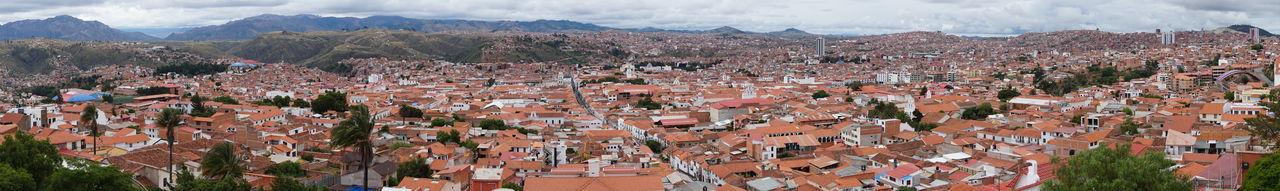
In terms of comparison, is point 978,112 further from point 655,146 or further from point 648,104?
point 648,104

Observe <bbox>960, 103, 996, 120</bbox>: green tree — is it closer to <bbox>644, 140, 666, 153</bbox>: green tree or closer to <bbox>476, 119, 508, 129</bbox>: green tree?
<bbox>644, 140, 666, 153</bbox>: green tree

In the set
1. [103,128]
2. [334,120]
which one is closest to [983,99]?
[334,120]

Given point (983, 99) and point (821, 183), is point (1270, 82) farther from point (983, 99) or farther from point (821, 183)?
point (821, 183)

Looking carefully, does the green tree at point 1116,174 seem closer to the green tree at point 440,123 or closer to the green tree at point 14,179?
the green tree at point 14,179

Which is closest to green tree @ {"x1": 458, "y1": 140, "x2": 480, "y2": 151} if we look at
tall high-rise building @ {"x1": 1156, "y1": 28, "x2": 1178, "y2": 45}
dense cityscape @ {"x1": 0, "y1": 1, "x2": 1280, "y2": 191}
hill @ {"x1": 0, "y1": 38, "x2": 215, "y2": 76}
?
dense cityscape @ {"x1": 0, "y1": 1, "x2": 1280, "y2": 191}

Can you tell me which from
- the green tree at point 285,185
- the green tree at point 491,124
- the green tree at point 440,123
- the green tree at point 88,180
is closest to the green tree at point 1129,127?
the green tree at point 491,124
